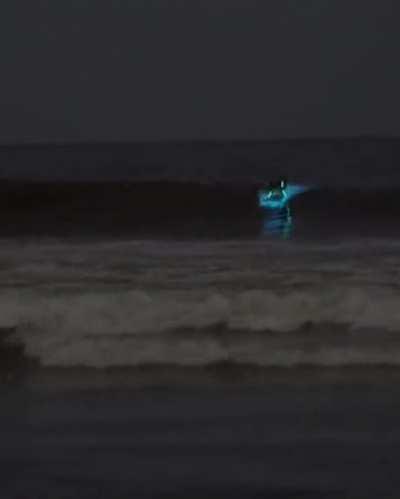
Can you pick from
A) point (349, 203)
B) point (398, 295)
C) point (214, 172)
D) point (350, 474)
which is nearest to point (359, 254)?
point (398, 295)

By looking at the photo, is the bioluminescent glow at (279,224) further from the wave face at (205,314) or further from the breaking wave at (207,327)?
the breaking wave at (207,327)

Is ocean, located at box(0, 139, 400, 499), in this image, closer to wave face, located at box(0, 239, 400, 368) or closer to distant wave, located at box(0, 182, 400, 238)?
wave face, located at box(0, 239, 400, 368)

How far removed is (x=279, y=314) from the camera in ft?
30.8

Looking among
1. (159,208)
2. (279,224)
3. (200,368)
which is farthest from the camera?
(159,208)

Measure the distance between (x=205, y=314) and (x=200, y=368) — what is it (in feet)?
3.31

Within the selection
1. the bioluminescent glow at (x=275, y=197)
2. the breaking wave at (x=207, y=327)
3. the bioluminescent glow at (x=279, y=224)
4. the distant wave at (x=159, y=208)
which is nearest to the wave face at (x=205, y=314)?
the breaking wave at (x=207, y=327)

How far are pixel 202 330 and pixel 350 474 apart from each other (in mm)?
3239

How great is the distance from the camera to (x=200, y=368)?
8516 mm

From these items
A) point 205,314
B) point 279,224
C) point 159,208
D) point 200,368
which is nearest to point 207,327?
point 205,314

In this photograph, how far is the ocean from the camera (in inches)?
242

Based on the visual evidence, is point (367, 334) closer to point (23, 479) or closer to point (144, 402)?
point (144, 402)

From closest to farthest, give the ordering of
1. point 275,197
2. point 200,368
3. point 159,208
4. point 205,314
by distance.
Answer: point 200,368
point 205,314
point 159,208
point 275,197

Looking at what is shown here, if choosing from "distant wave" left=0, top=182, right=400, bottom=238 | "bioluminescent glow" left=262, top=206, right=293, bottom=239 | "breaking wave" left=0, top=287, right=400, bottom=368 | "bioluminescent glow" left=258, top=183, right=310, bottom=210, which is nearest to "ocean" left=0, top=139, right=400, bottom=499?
"breaking wave" left=0, top=287, right=400, bottom=368

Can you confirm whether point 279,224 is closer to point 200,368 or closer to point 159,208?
point 159,208
